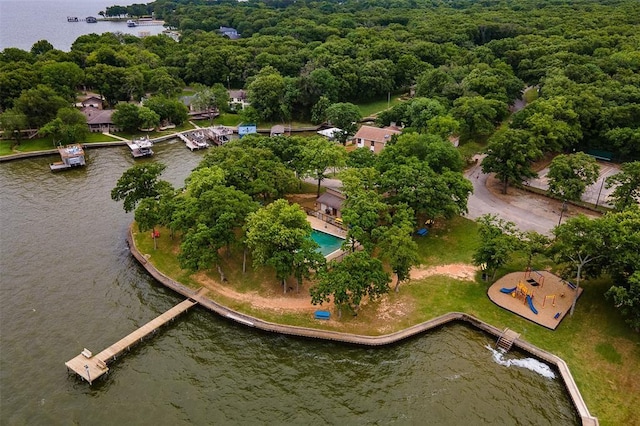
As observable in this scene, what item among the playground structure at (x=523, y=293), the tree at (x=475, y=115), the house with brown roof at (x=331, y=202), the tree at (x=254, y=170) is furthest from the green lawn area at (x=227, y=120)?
the playground structure at (x=523, y=293)

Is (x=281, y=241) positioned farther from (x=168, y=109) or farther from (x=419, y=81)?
(x=419, y=81)

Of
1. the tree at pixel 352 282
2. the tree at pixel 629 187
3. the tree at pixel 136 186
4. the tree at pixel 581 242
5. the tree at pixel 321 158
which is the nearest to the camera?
the tree at pixel 581 242

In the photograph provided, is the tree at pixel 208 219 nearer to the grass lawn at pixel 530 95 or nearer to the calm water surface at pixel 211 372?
the calm water surface at pixel 211 372

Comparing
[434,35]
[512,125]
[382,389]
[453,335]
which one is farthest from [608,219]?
[434,35]

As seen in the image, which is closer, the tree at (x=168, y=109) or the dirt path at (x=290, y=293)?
the dirt path at (x=290, y=293)

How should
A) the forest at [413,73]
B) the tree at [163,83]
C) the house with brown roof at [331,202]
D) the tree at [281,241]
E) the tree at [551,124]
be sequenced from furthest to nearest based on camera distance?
the tree at [163,83] → the forest at [413,73] → the tree at [551,124] → the house with brown roof at [331,202] → the tree at [281,241]

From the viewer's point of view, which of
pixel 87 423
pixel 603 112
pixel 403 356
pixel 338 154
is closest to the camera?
pixel 87 423

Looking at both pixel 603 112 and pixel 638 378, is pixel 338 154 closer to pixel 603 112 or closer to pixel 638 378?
pixel 638 378
